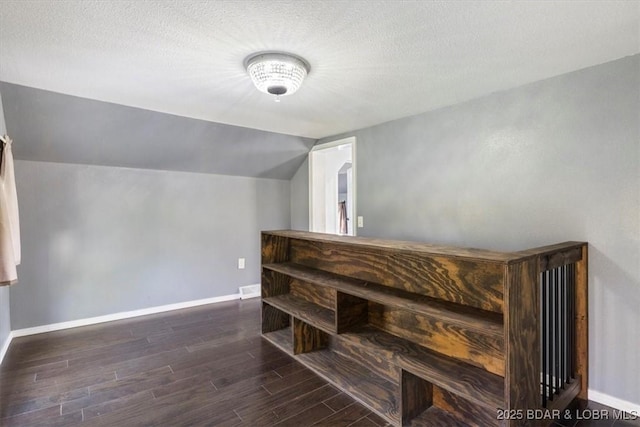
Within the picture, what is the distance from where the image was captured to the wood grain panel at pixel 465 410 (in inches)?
67.4

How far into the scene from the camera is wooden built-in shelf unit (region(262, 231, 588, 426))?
1.46 metres

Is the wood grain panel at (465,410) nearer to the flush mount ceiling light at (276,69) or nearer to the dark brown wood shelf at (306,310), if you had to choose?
the dark brown wood shelf at (306,310)

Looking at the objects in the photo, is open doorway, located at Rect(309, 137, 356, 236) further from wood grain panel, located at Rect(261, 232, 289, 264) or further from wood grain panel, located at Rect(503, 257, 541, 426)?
wood grain panel, located at Rect(503, 257, 541, 426)

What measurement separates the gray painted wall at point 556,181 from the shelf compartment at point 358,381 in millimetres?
1271

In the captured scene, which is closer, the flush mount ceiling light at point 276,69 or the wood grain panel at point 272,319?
the flush mount ceiling light at point 276,69

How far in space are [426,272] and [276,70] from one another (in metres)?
1.47

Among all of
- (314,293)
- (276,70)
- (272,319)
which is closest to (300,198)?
(272,319)

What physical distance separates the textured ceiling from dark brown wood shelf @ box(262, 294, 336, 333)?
168cm

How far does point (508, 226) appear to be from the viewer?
240cm

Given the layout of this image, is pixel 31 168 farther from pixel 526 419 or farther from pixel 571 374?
pixel 571 374

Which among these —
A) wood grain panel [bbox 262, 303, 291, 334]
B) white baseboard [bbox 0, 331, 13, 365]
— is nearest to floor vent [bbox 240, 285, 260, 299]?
wood grain panel [bbox 262, 303, 291, 334]

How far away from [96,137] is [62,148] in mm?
324

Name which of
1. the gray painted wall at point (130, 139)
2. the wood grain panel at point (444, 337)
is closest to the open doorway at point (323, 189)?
the gray painted wall at point (130, 139)

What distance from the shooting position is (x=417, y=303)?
1.77 meters
